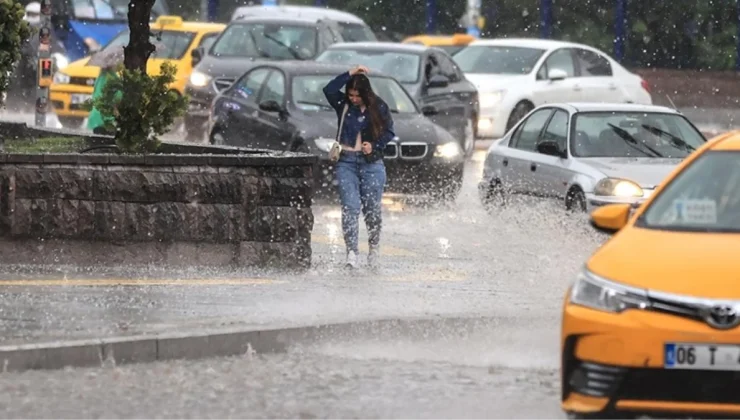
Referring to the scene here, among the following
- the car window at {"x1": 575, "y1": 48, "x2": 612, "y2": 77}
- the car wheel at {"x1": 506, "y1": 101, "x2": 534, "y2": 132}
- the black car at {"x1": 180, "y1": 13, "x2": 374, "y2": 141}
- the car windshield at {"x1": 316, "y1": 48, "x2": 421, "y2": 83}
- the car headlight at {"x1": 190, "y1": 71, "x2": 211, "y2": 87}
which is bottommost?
the car wheel at {"x1": 506, "y1": 101, "x2": 534, "y2": 132}

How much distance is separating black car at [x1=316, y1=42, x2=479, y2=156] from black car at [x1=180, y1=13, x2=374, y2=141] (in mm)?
1776

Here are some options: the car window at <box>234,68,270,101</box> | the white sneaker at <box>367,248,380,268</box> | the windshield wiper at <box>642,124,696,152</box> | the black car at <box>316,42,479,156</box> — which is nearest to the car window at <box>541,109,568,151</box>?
the windshield wiper at <box>642,124,696,152</box>

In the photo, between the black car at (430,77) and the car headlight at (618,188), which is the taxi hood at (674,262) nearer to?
the car headlight at (618,188)

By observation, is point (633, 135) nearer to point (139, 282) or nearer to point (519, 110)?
point (139, 282)

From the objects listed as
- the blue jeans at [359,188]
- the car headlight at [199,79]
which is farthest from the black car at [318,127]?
the car headlight at [199,79]

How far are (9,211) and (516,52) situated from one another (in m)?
18.4

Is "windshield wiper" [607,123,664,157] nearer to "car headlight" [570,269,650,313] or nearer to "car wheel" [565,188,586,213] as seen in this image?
"car wheel" [565,188,586,213]

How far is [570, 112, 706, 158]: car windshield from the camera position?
18.1m

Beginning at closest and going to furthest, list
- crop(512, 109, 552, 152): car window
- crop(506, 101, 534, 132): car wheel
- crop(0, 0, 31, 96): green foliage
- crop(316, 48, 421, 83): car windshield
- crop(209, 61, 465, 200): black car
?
crop(0, 0, 31, 96): green foliage < crop(512, 109, 552, 152): car window < crop(209, 61, 465, 200): black car < crop(316, 48, 421, 83): car windshield < crop(506, 101, 534, 132): car wheel

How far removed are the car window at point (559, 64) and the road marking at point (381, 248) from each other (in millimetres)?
13555

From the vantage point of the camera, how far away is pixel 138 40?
16.6 meters

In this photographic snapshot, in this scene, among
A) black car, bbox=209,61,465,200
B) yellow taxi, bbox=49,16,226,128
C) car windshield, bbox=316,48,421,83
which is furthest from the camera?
yellow taxi, bbox=49,16,226,128

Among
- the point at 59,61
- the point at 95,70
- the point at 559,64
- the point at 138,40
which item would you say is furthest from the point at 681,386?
the point at 59,61

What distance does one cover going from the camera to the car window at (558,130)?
18.5 m
